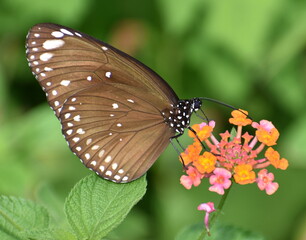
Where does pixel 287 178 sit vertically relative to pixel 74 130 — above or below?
below

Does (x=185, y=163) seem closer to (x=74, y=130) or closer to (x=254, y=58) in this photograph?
(x=74, y=130)

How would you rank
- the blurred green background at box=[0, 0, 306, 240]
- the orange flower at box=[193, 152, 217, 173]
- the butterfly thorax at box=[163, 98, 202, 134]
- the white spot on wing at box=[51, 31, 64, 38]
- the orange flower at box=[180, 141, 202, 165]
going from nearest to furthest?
the orange flower at box=[193, 152, 217, 173]
the orange flower at box=[180, 141, 202, 165]
the white spot on wing at box=[51, 31, 64, 38]
the butterfly thorax at box=[163, 98, 202, 134]
the blurred green background at box=[0, 0, 306, 240]

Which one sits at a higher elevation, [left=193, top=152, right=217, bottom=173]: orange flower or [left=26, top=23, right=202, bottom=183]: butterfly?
[left=26, top=23, right=202, bottom=183]: butterfly

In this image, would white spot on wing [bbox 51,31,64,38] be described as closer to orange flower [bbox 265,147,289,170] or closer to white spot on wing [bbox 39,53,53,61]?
white spot on wing [bbox 39,53,53,61]

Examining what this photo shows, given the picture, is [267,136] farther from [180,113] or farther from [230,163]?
[180,113]

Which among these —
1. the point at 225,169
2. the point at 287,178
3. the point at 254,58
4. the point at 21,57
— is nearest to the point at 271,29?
the point at 254,58

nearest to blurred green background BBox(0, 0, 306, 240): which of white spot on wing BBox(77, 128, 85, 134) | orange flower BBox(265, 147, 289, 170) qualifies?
white spot on wing BBox(77, 128, 85, 134)
